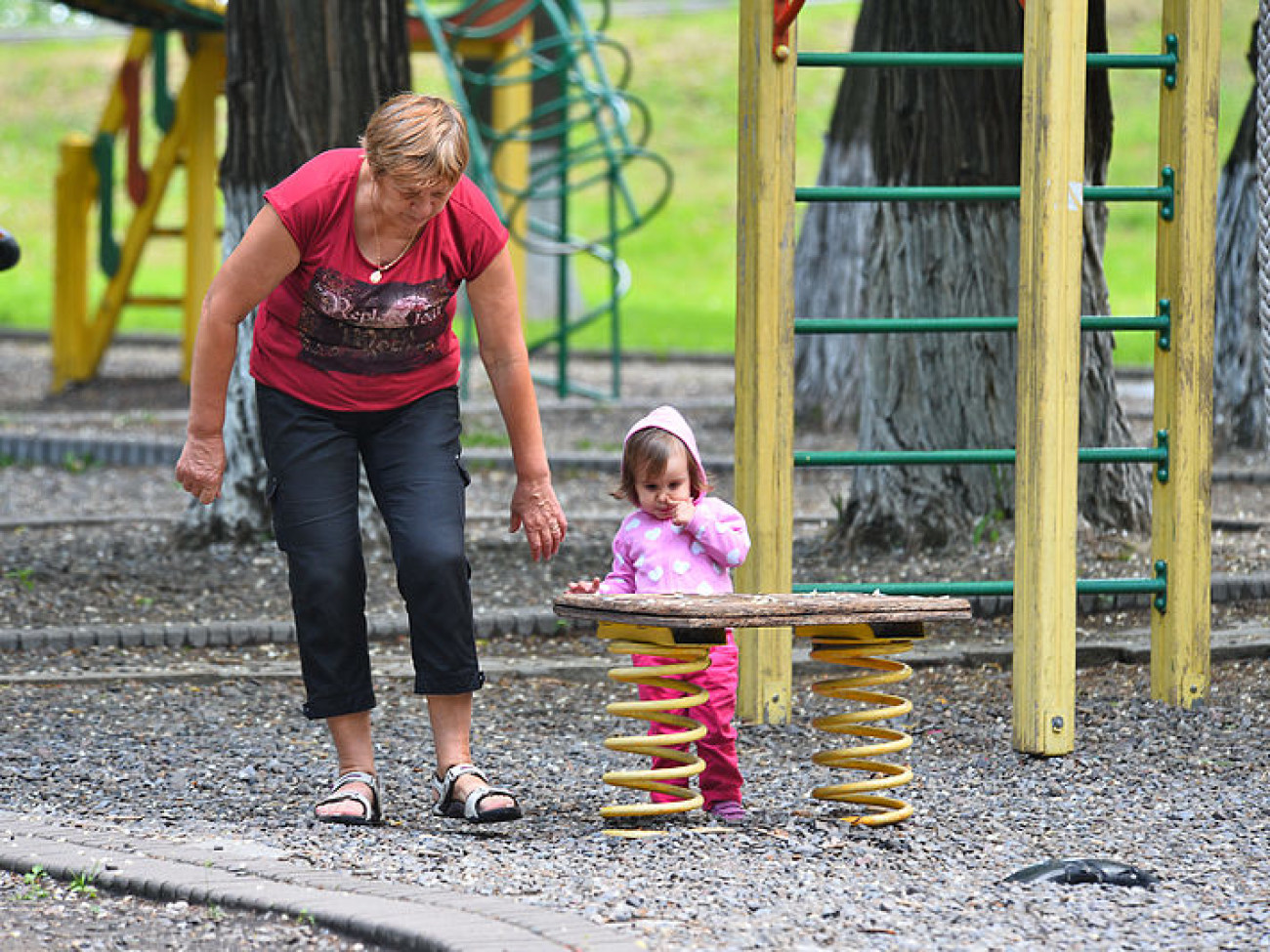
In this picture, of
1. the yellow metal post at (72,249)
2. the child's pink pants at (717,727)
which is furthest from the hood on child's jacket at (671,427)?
the yellow metal post at (72,249)

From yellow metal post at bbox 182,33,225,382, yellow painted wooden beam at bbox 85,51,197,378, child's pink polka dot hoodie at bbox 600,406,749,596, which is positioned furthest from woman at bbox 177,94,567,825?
yellow painted wooden beam at bbox 85,51,197,378

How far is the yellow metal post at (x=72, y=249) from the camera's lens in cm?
1421

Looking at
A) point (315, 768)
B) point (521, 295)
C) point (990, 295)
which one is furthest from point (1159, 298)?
point (521, 295)

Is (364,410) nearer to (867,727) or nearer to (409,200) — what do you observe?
(409,200)

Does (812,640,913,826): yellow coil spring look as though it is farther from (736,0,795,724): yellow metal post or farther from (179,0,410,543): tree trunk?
(179,0,410,543): tree trunk

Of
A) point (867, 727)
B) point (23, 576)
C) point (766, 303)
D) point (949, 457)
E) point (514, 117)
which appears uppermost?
point (514, 117)

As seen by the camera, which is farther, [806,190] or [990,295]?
[990,295]

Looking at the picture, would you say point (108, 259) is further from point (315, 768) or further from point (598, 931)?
point (598, 931)

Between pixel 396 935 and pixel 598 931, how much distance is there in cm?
32

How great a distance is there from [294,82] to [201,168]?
660 centimetres

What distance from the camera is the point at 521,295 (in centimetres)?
1761

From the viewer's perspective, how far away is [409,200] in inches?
151

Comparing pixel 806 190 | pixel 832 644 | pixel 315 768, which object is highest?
pixel 806 190

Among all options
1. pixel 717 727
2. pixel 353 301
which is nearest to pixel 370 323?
pixel 353 301
